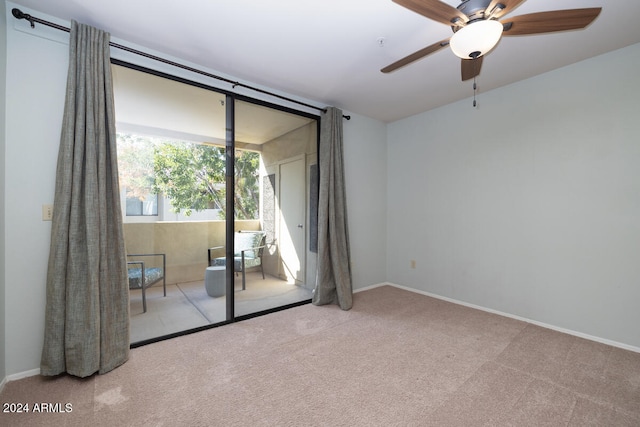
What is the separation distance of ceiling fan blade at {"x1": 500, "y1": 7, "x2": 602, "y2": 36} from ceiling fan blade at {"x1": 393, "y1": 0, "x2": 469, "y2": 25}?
289mm

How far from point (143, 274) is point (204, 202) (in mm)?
818

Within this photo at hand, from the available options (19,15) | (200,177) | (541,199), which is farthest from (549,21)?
(19,15)

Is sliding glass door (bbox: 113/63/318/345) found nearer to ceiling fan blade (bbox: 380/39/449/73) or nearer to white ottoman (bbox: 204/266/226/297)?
white ottoman (bbox: 204/266/226/297)

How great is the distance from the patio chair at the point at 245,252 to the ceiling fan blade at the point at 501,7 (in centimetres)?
257

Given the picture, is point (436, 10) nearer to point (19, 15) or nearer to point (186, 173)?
point (186, 173)

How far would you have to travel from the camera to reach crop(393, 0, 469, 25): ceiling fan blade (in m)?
1.34

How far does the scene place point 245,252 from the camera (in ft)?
9.68

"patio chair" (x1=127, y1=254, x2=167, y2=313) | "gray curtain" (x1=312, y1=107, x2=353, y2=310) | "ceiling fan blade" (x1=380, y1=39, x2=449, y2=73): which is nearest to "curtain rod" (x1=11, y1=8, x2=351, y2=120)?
"gray curtain" (x1=312, y1=107, x2=353, y2=310)

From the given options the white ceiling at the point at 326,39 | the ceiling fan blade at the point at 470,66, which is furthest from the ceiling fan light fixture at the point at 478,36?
the white ceiling at the point at 326,39

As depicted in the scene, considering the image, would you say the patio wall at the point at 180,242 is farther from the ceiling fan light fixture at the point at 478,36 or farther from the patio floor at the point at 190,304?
the ceiling fan light fixture at the point at 478,36

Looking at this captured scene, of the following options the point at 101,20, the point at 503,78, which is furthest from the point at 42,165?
the point at 503,78

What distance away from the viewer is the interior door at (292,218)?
3.29 m

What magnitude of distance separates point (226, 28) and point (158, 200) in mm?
1520

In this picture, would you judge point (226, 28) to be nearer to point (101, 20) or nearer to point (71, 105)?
point (101, 20)
